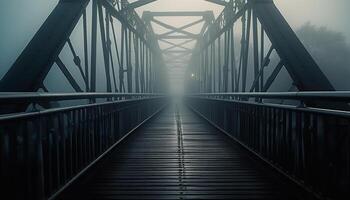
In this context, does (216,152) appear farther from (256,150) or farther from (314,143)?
(314,143)

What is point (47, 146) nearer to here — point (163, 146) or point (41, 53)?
point (41, 53)

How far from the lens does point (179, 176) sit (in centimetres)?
580

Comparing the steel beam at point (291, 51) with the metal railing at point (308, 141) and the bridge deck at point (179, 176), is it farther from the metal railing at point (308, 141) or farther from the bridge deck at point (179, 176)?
the bridge deck at point (179, 176)

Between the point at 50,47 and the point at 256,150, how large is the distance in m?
3.50

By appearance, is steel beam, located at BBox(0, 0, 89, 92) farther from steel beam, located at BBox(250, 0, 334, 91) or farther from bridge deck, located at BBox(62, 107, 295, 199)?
steel beam, located at BBox(250, 0, 334, 91)

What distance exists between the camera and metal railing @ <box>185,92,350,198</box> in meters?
3.71

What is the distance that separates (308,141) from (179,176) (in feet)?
6.15

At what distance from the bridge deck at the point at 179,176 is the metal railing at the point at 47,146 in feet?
0.91

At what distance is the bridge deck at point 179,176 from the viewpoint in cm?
477

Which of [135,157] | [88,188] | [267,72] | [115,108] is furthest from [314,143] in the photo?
[267,72]

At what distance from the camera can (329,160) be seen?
3971 mm

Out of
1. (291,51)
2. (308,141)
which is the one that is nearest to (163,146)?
(291,51)

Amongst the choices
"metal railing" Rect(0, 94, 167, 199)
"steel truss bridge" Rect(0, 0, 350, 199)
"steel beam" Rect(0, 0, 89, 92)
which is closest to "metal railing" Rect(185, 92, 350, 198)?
"steel truss bridge" Rect(0, 0, 350, 199)

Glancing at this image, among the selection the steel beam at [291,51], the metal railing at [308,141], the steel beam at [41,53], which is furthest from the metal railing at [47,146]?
the steel beam at [291,51]
